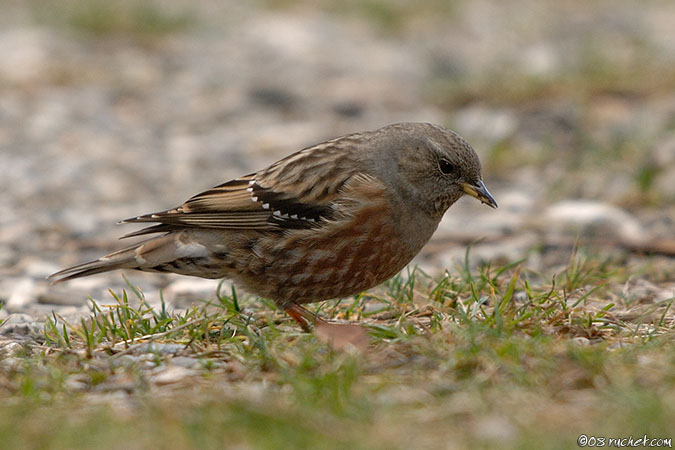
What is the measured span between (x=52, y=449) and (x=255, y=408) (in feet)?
2.43

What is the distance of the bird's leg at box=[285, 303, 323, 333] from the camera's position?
5.24m

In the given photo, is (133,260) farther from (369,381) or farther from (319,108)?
(319,108)

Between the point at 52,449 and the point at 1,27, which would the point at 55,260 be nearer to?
the point at 52,449

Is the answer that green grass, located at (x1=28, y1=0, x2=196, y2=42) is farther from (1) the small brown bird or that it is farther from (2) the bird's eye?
(2) the bird's eye

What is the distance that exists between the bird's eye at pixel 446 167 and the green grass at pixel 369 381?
0.73 meters

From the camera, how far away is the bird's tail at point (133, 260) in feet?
18.7

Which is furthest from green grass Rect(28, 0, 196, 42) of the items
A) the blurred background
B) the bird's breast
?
the bird's breast

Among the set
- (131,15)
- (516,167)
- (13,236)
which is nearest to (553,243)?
(516,167)

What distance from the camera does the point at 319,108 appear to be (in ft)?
37.3

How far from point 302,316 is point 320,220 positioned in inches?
21.7

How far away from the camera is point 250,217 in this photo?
5.65 meters

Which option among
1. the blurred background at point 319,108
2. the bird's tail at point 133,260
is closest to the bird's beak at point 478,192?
the blurred background at point 319,108

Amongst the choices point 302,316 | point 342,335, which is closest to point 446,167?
point 302,316

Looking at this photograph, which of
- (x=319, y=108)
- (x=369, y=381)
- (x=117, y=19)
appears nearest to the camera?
(x=369, y=381)
